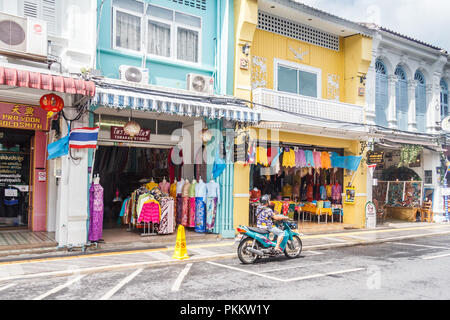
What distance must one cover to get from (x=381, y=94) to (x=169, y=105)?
38.4 ft

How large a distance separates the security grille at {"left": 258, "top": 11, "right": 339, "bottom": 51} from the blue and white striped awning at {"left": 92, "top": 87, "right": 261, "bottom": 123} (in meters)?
4.27

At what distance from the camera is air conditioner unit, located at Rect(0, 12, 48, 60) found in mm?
9297

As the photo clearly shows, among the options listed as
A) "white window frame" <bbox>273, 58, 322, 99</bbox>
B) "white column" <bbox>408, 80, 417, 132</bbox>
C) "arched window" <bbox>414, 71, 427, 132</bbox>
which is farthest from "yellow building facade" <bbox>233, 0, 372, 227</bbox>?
"arched window" <bbox>414, 71, 427, 132</bbox>

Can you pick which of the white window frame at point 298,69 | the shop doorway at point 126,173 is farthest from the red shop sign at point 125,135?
the white window frame at point 298,69

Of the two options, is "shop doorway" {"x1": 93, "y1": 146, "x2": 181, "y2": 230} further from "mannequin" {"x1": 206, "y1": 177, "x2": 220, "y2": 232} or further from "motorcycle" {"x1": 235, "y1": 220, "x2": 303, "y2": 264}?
"motorcycle" {"x1": 235, "y1": 220, "x2": 303, "y2": 264}

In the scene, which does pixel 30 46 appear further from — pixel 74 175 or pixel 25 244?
pixel 25 244

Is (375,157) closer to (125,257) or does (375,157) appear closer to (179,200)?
(179,200)

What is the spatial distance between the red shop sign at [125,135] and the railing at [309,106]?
398 centimetres

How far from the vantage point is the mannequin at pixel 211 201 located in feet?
42.2

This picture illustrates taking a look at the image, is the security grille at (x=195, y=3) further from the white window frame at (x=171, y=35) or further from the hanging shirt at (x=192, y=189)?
the hanging shirt at (x=192, y=189)

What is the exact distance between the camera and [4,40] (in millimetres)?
9273

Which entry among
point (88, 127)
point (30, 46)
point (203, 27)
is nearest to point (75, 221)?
point (88, 127)

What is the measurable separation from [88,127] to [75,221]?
8.22 feet

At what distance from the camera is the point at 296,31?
15.8m
